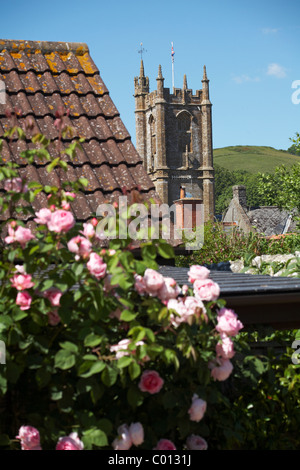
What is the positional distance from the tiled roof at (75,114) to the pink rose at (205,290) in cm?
200

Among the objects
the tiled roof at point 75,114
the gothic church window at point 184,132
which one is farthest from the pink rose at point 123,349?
the gothic church window at point 184,132

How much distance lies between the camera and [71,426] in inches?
105

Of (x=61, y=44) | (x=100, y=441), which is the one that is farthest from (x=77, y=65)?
(x=100, y=441)

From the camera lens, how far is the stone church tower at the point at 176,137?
72.7 metres

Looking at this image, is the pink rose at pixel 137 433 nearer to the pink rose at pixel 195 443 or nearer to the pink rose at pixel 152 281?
the pink rose at pixel 195 443

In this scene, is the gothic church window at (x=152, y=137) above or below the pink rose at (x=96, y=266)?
above

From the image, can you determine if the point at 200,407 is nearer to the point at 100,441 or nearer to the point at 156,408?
the point at 156,408

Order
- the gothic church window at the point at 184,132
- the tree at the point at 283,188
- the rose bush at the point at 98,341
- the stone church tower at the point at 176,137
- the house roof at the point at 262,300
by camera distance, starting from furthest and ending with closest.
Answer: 1. the gothic church window at the point at 184,132
2. the stone church tower at the point at 176,137
3. the tree at the point at 283,188
4. the house roof at the point at 262,300
5. the rose bush at the point at 98,341

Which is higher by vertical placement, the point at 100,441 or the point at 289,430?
the point at 100,441

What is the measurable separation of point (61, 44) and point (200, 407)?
476cm

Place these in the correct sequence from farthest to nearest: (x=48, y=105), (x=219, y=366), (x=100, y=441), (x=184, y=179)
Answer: (x=184, y=179) < (x=48, y=105) < (x=219, y=366) < (x=100, y=441)

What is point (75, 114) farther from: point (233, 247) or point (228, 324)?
point (233, 247)

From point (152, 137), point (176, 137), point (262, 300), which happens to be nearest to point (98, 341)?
point (262, 300)

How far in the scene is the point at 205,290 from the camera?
272 cm
